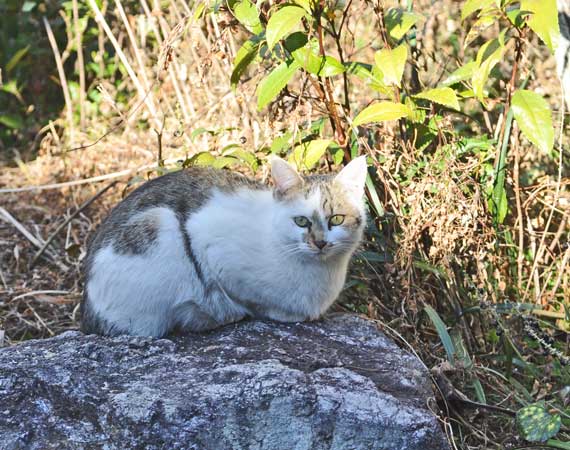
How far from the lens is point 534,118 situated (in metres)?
3.19

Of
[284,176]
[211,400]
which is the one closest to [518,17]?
[284,176]

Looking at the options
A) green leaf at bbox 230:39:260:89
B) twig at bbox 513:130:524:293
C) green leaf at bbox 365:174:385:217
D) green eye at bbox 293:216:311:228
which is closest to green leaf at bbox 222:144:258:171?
green leaf at bbox 230:39:260:89

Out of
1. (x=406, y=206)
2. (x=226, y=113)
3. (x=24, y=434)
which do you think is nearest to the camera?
(x=24, y=434)

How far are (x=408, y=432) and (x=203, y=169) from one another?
1342 mm

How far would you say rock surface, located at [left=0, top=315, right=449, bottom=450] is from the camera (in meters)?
2.51

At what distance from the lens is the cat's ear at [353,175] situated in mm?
3076

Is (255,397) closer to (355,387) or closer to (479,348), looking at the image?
(355,387)

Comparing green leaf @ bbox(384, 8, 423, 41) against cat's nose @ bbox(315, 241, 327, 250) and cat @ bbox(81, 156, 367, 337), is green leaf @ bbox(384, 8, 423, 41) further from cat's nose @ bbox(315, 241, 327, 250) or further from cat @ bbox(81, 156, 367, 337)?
cat's nose @ bbox(315, 241, 327, 250)

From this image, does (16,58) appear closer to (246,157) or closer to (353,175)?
(246,157)

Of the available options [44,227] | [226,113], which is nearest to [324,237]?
[226,113]

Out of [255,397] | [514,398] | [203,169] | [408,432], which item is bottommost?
[514,398]

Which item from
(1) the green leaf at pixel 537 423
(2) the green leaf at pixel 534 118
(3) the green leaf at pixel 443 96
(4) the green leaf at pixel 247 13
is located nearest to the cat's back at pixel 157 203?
(4) the green leaf at pixel 247 13

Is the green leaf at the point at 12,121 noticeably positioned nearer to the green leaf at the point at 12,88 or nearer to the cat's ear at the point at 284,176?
the green leaf at the point at 12,88

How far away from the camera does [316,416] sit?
256 cm
